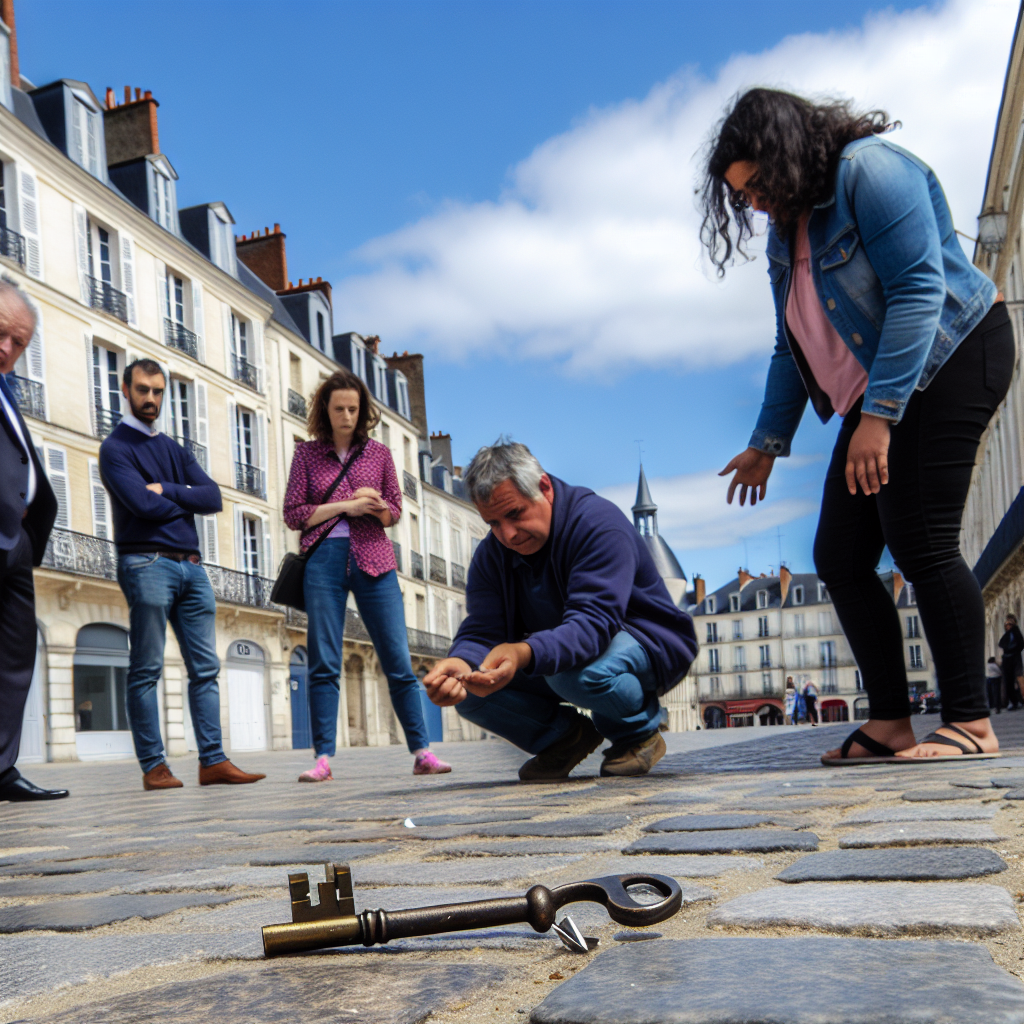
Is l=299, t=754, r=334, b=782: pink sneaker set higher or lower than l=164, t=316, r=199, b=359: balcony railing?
lower

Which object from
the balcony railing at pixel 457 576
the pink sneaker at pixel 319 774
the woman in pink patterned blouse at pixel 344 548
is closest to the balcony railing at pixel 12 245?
the woman in pink patterned blouse at pixel 344 548

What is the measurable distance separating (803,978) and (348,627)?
3320 centimetres

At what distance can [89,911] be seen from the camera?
176 centimetres

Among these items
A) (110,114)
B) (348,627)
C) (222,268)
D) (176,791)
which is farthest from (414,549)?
(176,791)

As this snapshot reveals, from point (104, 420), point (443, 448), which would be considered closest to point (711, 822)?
point (104, 420)

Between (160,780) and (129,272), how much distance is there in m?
20.8

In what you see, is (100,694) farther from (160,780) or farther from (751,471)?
(751,471)

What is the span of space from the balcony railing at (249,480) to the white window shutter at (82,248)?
6.30 meters

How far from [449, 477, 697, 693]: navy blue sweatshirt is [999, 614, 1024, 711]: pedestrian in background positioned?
17931 mm

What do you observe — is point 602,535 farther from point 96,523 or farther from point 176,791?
point 96,523

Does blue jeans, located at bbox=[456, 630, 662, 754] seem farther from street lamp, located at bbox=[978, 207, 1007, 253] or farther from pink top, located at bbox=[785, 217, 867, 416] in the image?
street lamp, located at bbox=[978, 207, 1007, 253]

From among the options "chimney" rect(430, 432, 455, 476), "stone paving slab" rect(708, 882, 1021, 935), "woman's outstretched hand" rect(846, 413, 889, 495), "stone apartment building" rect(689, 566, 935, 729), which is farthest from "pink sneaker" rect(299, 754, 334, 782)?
"stone apartment building" rect(689, 566, 935, 729)

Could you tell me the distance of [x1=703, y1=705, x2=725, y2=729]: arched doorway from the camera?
8056 cm

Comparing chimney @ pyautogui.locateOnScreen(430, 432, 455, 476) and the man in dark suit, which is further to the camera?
chimney @ pyautogui.locateOnScreen(430, 432, 455, 476)
